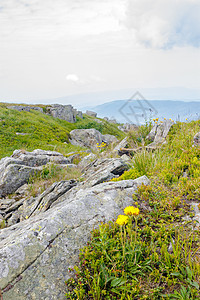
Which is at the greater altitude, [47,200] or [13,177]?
[47,200]

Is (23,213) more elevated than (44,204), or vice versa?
(44,204)

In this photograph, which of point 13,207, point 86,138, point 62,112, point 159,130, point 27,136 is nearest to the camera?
point 13,207

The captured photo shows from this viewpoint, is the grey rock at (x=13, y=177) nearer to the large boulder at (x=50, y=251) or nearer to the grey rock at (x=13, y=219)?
the grey rock at (x=13, y=219)

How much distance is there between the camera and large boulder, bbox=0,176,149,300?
3.09 meters

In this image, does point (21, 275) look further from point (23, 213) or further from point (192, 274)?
point (23, 213)

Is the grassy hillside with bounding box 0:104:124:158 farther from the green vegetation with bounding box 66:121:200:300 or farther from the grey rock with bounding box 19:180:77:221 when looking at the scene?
the green vegetation with bounding box 66:121:200:300

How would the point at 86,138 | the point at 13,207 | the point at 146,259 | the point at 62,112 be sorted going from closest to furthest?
the point at 146,259, the point at 13,207, the point at 86,138, the point at 62,112

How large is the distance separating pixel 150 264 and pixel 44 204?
15.1 ft

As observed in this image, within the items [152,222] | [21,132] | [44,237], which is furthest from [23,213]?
[21,132]

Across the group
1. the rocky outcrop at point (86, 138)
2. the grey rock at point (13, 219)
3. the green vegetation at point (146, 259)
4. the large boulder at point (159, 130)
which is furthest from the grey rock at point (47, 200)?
the rocky outcrop at point (86, 138)

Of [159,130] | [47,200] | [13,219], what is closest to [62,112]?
[159,130]

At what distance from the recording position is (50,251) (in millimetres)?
3494

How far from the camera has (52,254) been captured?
346cm

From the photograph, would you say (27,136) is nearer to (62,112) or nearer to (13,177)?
(13,177)
